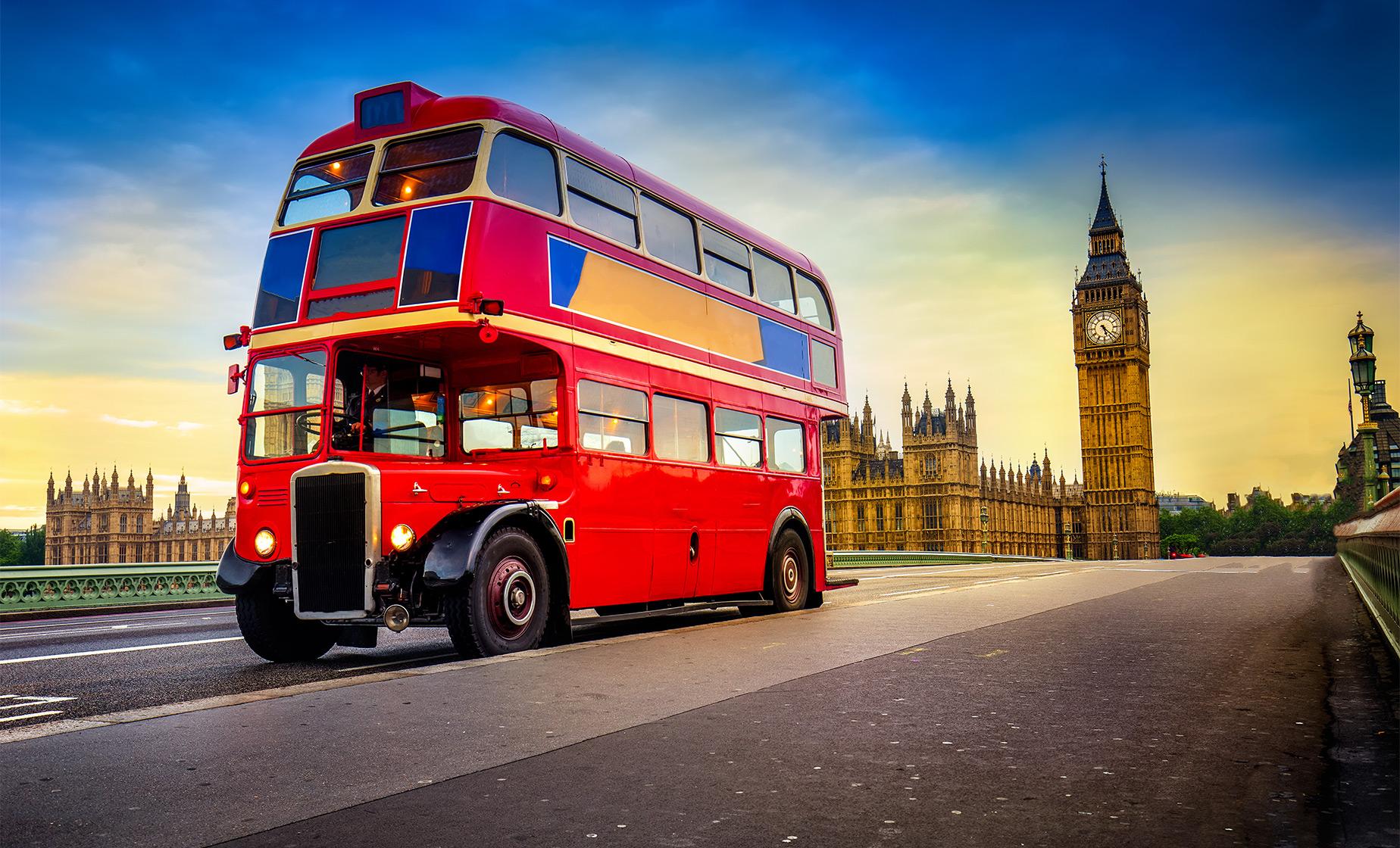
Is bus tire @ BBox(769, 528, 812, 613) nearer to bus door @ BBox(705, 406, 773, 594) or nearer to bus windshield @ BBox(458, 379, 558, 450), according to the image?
bus door @ BBox(705, 406, 773, 594)

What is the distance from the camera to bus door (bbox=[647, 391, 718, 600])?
33.6 feet

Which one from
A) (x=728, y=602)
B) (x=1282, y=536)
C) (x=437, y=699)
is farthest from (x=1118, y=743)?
(x=1282, y=536)

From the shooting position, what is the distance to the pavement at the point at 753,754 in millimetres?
3359

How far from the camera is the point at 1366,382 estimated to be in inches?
948

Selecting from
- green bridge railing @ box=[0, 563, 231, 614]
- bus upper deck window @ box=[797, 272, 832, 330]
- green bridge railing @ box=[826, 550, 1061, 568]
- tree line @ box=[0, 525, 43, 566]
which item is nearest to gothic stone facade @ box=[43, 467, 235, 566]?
tree line @ box=[0, 525, 43, 566]

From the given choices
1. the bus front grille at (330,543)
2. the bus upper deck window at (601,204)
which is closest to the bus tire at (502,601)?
the bus front grille at (330,543)

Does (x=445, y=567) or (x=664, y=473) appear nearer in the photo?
(x=445, y=567)

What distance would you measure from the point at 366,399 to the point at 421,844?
5.65 meters

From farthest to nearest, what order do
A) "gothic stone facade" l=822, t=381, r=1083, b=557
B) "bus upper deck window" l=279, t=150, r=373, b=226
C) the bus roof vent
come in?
"gothic stone facade" l=822, t=381, r=1083, b=557, the bus roof vent, "bus upper deck window" l=279, t=150, r=373, b=226

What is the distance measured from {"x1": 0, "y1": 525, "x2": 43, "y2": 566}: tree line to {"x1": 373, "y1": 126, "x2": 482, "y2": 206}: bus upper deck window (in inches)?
5471

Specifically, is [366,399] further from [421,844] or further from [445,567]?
[421,844]

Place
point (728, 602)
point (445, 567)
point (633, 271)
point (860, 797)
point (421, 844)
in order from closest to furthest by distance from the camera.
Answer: point (421, 844), point (860, 797), point (445, 567), point (633, 271), point (728, 602)

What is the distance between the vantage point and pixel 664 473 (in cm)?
1034

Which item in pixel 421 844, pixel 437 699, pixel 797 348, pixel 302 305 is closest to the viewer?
pixel 421 844
